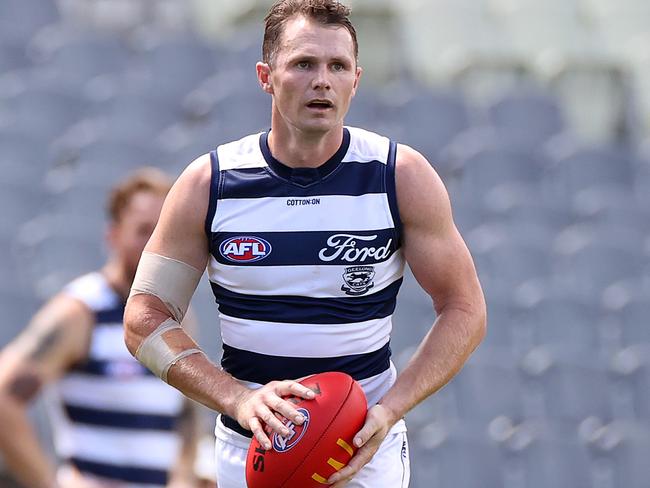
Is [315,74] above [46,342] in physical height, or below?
above

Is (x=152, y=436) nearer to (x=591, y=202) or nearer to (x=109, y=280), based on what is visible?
(x=109, y=280)

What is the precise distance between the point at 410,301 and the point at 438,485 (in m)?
1.27

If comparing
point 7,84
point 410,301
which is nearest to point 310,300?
point 410,301

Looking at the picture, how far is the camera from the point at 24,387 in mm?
4395

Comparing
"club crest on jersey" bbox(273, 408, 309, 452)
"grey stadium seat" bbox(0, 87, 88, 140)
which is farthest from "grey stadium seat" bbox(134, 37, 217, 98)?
"club crest on jersey" bbox(273, 408, 309, 452)

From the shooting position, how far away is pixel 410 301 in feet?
24.8

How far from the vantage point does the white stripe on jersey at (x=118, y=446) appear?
14.6 feet

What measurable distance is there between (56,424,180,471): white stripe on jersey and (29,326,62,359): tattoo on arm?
0.97 feet

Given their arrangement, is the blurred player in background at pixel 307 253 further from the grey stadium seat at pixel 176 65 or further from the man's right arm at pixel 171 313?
the grey stadium seat at pixel 176 65

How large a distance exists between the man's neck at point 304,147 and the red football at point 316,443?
0.61m

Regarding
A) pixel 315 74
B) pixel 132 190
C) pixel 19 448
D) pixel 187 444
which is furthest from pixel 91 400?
pixel 315 74

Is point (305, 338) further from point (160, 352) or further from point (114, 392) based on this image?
point (114, 392)

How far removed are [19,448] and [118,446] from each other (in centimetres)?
34

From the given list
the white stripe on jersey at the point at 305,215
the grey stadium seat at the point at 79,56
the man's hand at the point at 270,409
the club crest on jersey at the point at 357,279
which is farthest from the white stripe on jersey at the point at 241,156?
the grey stadium seat at the point at 79,56
